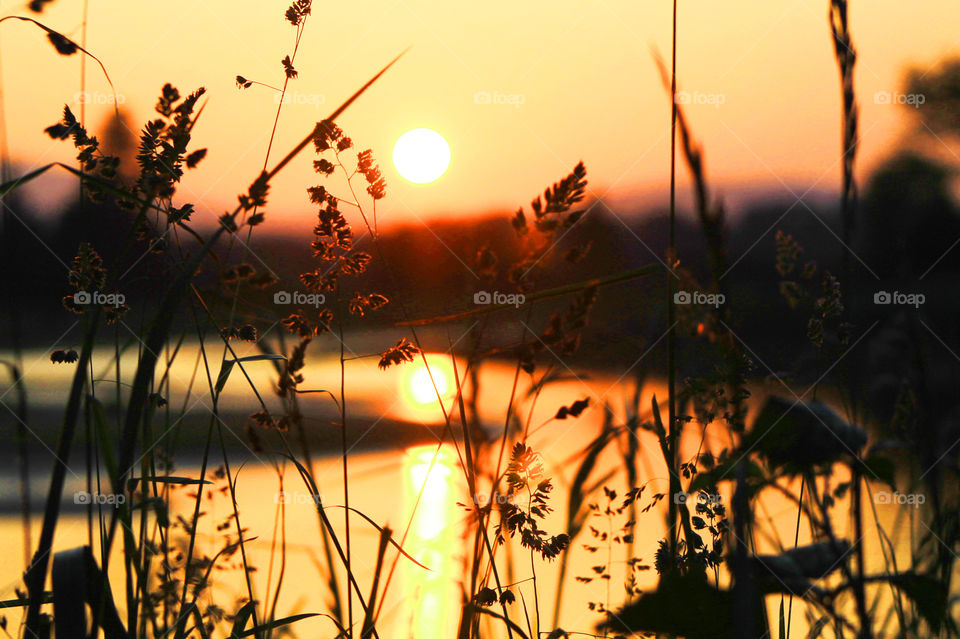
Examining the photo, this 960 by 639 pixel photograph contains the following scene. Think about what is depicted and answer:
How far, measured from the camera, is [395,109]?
1159mm

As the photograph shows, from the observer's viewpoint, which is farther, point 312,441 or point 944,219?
point 944,219

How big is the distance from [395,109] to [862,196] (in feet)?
2.30

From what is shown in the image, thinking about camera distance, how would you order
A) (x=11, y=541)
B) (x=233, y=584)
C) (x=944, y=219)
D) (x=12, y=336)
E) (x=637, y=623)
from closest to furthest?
(x=637, y=623) → (x=12, y=336) → (x=233, y=584) → (x=11, y=541) → (x=944, y=219)

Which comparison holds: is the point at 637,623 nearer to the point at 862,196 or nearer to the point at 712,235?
the point at 712,235

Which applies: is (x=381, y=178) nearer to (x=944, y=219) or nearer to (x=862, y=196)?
(x=862, y=196)

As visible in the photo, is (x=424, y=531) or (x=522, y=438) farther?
(x=424, y=531)

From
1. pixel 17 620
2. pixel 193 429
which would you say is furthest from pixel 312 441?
pixel 17 620

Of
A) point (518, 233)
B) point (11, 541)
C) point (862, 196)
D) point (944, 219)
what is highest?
point (944, 219)

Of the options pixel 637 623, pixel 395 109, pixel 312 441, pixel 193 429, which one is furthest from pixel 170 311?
pixel 193 429

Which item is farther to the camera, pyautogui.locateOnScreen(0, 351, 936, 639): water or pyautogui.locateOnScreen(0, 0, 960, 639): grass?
pyautogui.locateOnScreen(0, 351, 936, 639): water

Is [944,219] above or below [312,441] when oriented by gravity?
above

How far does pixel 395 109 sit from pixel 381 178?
375 millimetres

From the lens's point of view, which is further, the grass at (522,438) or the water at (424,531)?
the water at (424,531)

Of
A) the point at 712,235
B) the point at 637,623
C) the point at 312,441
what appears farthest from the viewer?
the point at 312,441
